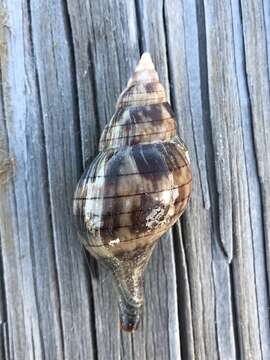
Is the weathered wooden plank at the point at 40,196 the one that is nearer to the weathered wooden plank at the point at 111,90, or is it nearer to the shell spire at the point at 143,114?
the weathered wooden plank at the point at 111,90

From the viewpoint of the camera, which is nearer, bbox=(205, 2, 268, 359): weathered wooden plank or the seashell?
the seashell

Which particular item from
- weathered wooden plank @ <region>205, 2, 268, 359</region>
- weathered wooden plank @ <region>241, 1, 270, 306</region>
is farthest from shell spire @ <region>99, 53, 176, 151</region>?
weathered wooden plank @ <region>241, 1, 270, 306</region>

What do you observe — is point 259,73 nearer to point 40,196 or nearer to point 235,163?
point 235,163

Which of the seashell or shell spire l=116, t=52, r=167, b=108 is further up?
shell spire l=116, t=52, r=167, b=108

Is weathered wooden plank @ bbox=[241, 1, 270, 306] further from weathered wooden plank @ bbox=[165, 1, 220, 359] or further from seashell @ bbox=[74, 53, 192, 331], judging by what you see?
seashell @ bbox=[74, 53, 192, 331]

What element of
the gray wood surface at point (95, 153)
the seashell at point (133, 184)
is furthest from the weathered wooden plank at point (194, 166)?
the seashell at point (133, 184)

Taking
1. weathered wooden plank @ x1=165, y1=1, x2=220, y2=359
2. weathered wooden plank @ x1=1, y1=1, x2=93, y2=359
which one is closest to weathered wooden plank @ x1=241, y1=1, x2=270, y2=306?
weathered wooden plank @ x1=165, y1=1, x2=220, y2=359

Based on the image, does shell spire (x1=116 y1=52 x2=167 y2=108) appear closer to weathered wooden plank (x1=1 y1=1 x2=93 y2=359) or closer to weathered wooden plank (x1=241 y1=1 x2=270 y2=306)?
weathered wooden plank (x1=1 y1=1 x2=93 y2=359)
